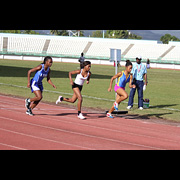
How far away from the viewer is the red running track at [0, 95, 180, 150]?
35.1 feet

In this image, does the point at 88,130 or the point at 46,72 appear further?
the point at 46,72

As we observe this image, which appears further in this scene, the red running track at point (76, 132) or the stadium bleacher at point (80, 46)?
the stadium bleacher at point (80, 46)

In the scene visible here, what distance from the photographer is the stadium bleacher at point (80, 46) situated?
3214 inches

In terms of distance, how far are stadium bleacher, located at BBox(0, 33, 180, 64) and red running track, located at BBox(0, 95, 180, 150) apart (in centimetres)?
6499

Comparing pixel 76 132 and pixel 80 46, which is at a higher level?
pixel 80 46

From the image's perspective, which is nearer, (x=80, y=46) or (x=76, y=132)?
(x=76, y=132)

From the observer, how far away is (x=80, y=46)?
86500mm

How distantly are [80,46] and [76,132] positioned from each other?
2943 inches

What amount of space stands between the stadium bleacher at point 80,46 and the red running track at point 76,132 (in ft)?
213
